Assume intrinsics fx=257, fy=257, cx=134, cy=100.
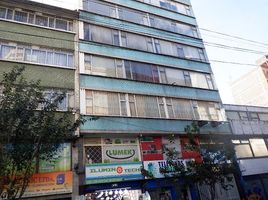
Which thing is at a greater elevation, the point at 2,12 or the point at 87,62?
the point at 2,12

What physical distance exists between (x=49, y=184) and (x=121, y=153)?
4.71 meters

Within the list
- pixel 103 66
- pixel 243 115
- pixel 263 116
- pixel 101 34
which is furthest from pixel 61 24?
pixel 263 116

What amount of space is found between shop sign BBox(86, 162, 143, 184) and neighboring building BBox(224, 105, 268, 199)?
9.36 m

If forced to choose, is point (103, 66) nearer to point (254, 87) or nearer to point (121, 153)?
point (121, 153)

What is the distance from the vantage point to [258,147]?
75.5 feet

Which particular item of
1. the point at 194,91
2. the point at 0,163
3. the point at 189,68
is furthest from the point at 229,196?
the point at 0,163

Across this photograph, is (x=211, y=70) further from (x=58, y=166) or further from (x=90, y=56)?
(x=58, y=166)

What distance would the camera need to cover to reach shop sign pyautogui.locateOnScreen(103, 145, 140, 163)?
15.6m

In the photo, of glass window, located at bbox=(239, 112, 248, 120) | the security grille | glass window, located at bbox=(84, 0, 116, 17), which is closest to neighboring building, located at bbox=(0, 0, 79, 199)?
the security grille

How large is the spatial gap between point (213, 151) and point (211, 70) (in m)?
10.9

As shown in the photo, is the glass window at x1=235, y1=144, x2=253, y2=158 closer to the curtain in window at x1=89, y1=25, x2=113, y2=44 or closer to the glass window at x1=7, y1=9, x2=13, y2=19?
the curtain in window at x1=89, y1=25, x2=113, y2=44

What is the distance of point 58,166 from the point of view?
45.0ft

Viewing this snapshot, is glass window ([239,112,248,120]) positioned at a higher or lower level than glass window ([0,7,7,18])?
lower

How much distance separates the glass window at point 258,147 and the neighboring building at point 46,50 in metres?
16.3
